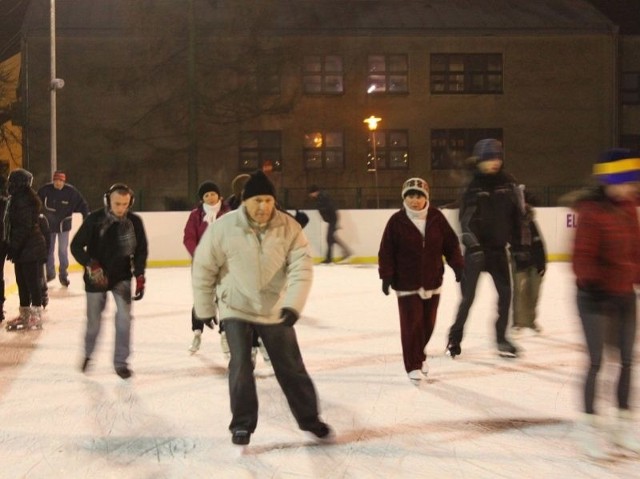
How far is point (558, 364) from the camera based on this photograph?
640cm

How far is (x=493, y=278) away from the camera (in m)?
6.51

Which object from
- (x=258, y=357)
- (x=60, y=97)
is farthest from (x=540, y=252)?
(x=60, y=97)

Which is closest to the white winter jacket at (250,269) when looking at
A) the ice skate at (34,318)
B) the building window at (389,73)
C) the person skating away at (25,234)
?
the person skating away at (25,234)

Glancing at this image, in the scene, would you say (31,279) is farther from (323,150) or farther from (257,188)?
(323,150)

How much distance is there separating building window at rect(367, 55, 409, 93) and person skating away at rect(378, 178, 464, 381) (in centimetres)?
2228

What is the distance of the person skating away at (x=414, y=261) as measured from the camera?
5602 mm

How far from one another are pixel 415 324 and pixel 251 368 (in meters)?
1.81

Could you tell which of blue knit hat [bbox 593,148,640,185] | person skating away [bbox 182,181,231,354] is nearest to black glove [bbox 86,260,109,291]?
person skating away [bbox 182,181,231,354]

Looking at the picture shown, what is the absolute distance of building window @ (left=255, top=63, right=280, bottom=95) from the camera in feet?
86.7

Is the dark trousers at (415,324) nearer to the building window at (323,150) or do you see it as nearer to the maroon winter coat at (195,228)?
the maroon winter coat at (195,228)

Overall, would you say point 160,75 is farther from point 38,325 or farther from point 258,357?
point 258,357

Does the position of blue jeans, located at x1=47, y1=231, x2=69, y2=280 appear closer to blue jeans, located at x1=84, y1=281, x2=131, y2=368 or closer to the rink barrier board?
the rink barrier board

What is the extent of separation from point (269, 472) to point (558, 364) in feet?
10.9

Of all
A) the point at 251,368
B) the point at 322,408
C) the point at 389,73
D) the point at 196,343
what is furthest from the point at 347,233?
the point at 251,368
